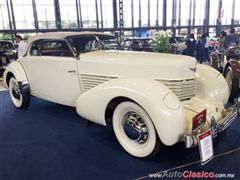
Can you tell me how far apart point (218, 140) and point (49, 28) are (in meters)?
18.9

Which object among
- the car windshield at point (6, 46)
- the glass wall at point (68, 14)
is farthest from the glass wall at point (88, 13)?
the car windshield at point (6, 46)

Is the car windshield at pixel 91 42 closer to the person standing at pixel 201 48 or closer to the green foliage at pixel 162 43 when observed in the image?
the green foliage at pixel 162 43

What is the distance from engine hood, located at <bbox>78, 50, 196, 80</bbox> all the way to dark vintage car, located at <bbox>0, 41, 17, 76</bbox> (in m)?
7.02

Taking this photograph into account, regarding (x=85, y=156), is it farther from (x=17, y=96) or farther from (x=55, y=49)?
(x=17, y=96)

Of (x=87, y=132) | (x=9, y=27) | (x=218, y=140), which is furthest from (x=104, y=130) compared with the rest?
(x=9, y=27)

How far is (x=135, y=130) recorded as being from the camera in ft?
9.36

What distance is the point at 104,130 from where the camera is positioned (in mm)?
3709

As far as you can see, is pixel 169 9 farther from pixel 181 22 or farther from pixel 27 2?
pixel 27 2

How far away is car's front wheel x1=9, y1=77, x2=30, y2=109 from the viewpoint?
4625mm

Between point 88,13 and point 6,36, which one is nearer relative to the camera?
point 6,36

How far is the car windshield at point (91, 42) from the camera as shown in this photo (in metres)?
3.78

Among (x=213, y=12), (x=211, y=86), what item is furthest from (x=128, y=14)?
(x=211, y=86)

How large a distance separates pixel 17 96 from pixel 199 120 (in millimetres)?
3768

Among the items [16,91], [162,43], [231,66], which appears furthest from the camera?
[162,43]
